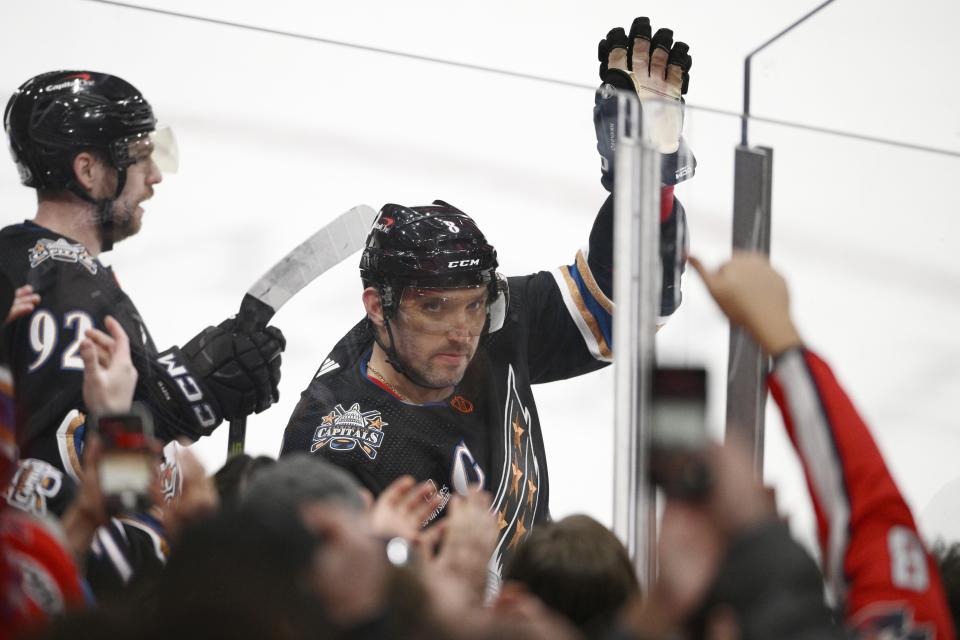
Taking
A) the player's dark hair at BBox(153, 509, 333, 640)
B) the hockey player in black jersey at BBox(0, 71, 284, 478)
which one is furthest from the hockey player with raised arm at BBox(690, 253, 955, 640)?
the hockey player in black jersey at BBox(0, 71, 284, 478)

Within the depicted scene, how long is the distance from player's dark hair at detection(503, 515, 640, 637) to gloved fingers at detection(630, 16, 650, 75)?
1070mm

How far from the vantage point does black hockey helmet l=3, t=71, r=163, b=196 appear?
1562 mm

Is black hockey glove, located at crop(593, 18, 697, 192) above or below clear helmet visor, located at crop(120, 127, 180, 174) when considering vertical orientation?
above

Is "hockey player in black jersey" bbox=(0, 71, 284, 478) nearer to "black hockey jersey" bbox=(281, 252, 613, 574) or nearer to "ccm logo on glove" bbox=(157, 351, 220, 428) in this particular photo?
"ccm logo on glove" bbox=(157, 351, 220, 428)

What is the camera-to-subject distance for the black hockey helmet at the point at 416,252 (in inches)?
68.9

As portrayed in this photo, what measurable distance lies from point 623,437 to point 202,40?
0.82 meters

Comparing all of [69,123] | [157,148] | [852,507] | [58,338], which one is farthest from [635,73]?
[852,507]

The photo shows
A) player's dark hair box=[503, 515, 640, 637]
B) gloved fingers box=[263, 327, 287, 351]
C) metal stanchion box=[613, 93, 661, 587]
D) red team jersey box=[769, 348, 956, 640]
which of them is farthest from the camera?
gloved fingers box=[263, 327, 287, 351]

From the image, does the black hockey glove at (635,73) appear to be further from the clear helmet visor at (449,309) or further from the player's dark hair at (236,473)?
the player's dark hair at (236,473)

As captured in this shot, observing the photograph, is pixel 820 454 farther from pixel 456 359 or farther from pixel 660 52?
pixel 660 52

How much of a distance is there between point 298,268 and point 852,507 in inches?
37.8

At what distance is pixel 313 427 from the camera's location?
174 cm

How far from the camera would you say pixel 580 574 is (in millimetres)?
1096

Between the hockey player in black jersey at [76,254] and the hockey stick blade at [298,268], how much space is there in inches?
2.1
